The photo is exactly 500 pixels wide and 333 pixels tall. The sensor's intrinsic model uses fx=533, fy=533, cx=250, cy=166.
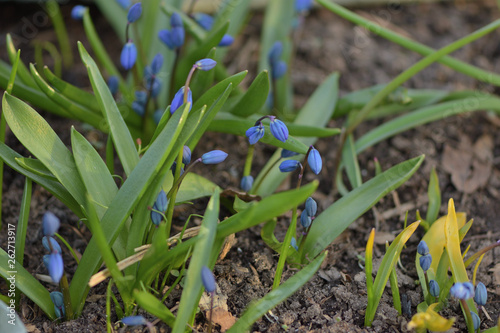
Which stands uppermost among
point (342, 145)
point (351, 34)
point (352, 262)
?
point (351, 34)

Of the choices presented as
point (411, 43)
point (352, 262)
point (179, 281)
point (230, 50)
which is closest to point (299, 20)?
point (230, 50)

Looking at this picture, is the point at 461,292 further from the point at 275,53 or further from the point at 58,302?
the point at 275,53

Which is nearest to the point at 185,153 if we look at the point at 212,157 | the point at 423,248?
the point at 212,157

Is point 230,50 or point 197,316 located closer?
point 197,316

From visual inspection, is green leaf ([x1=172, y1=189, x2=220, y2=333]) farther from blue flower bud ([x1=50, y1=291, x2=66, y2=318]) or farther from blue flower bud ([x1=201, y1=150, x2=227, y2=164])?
blue flower bud ([x1=50, y1=291, x2=66, y2=318])

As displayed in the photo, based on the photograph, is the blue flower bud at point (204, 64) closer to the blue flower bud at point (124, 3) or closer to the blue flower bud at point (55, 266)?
the blue flower bud at point (55, 266)

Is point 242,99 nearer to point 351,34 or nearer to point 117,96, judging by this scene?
point 117,96

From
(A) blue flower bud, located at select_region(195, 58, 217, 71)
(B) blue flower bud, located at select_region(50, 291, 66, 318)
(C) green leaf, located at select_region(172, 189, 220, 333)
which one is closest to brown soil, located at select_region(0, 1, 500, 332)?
(B) blue flower bud, located at select_region(50, 291, 66, 318)
